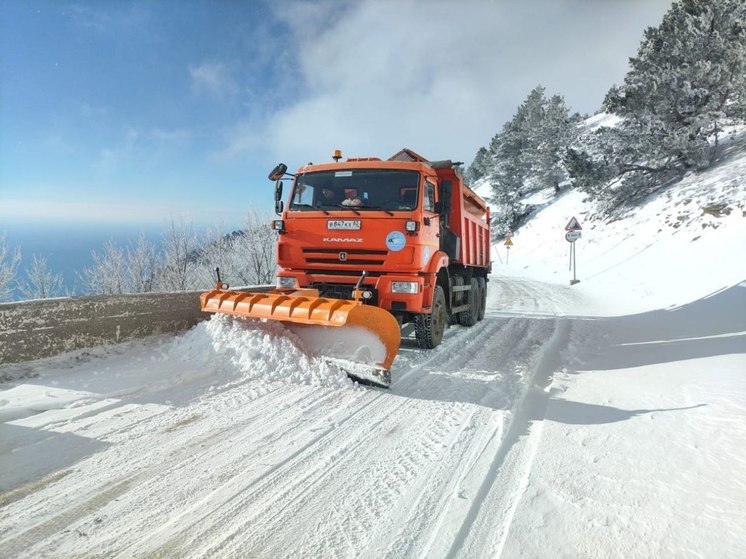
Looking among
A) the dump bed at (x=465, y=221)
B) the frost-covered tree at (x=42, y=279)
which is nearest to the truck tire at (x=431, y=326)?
the dump bed at (x=465, y=221)

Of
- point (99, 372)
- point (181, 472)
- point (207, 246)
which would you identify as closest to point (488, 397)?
point (181, 472)

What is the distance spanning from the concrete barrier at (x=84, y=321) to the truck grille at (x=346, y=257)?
80.8 inches

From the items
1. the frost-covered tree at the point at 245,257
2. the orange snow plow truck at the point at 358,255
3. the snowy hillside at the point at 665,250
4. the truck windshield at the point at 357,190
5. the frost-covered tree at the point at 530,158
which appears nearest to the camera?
the orange snow plow truck at the point at 358,255

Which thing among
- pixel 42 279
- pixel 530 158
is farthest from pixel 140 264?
pixel 530 158

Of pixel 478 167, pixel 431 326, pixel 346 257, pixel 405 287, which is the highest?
pixel 478 167

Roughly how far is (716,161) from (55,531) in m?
29.0

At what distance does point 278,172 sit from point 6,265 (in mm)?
23690

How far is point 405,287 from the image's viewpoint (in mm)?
5578

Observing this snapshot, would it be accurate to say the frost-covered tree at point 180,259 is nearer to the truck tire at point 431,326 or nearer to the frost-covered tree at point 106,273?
the frost-covered tree at point 106,273

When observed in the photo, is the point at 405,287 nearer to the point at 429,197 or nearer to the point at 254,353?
the point at 429,197

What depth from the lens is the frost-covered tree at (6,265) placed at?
861 inches

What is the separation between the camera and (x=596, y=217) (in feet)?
92.7

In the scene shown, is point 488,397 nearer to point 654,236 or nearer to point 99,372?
point 99,372

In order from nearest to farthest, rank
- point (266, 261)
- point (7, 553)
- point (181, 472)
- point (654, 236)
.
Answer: point (7, 553) → point (181, 472) → point (654, 236) → point (266, 261)
